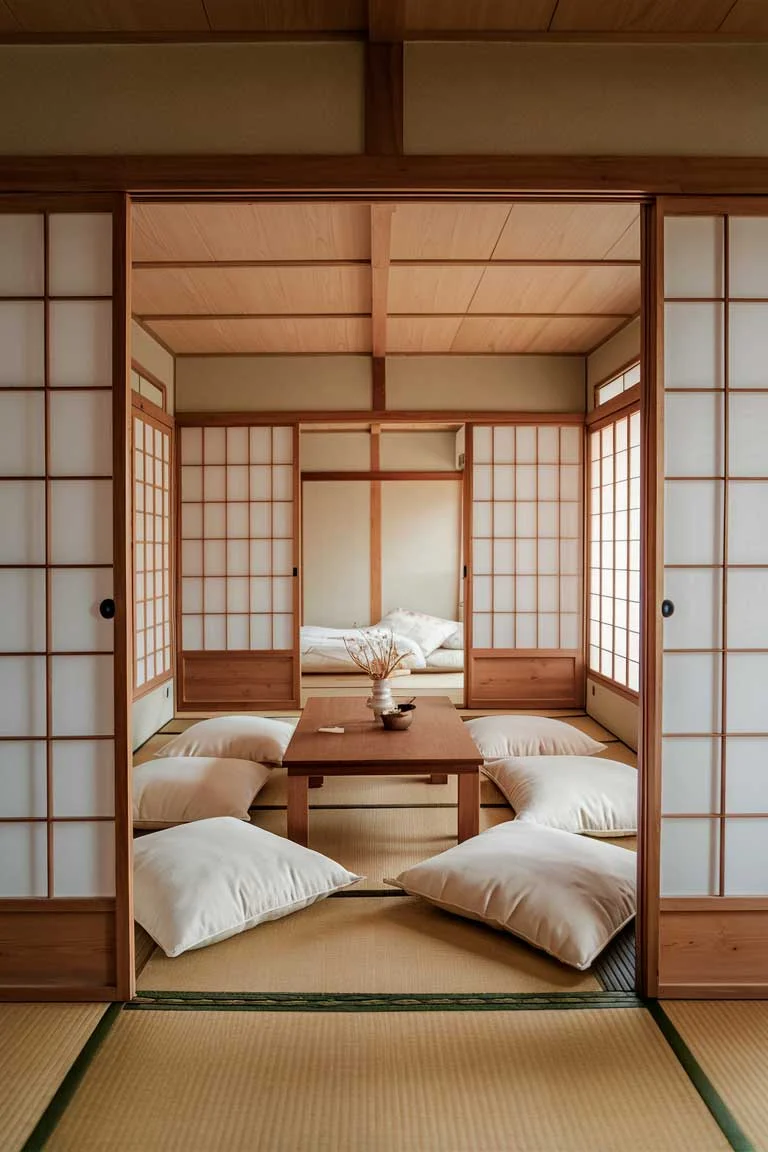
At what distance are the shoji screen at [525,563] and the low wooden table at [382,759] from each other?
7.89 ft

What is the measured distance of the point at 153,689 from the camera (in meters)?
5.30

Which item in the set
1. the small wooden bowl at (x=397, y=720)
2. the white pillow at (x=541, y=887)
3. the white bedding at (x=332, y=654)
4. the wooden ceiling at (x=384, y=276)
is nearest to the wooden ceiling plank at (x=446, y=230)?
the wooden ceiling at (x=384, y=276)

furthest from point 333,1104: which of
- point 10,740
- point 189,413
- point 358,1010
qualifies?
point 189,413

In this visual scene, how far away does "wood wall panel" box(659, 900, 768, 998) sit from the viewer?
7.36 ft

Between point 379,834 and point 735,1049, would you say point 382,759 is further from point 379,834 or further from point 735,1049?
point 735,1049

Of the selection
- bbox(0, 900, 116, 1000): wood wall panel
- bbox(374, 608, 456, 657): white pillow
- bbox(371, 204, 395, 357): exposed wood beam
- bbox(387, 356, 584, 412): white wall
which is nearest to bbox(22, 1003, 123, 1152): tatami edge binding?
bbox(0, 900, 116, 1000): wood wall panel

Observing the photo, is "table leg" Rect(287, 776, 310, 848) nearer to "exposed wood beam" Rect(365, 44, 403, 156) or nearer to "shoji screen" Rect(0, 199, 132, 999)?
"shoji screen" Rect(0, 199, 132, 999)

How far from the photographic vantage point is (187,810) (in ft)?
11.3

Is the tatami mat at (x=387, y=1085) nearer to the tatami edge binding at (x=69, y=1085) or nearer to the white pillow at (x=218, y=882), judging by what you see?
the tatami edge binding at (x=69, y=1085)

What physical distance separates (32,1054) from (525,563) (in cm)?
485

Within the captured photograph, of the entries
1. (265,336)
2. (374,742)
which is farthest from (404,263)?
(374,742)

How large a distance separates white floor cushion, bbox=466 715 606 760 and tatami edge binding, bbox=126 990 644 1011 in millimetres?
2018

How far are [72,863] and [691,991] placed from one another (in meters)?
1.79

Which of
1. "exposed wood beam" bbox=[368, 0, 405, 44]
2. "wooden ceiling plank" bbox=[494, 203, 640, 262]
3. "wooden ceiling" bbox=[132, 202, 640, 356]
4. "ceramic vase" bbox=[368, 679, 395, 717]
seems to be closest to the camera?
"exposed wood beam" bbox=[368, 0, 405, 44]
